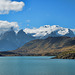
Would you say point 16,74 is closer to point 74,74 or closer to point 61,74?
point 61,74

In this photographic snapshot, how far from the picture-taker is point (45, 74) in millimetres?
101688

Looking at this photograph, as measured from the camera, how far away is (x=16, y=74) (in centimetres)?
10331

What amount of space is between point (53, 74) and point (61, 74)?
4151mm

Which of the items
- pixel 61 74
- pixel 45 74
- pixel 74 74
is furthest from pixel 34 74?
pixel 74 74

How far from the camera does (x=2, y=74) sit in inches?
4040

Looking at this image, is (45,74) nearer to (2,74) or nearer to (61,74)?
(61,74)

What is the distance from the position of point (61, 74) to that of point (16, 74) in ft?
78.4

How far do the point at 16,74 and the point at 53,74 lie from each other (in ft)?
64.8

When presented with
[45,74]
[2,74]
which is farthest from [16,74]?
[45,74]

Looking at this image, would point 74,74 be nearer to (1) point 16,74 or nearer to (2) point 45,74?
(2) point 45,74

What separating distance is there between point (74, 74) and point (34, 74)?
20864 millimetres

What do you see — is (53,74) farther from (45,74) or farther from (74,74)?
(74,74)

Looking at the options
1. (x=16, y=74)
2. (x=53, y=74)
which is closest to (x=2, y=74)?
(x=16, y=74)

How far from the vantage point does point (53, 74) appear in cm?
10069
